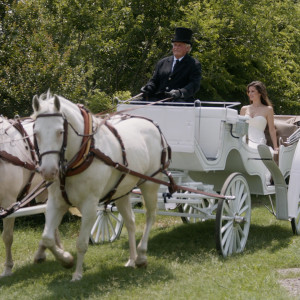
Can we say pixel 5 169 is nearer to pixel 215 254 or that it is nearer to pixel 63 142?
pixel 63 142

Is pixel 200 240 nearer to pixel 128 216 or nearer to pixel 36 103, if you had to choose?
pixel 128 216

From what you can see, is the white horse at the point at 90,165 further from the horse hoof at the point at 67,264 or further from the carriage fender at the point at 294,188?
the carriage fender at the point at 294,188

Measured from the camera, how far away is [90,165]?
5.47 metres

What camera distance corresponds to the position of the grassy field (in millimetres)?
5359

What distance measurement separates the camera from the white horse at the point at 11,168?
19.9 ft

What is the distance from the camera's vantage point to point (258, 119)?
8797mm

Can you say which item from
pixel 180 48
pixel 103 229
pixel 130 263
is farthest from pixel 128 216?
pixel 180 48

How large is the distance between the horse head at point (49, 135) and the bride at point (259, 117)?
4122mm

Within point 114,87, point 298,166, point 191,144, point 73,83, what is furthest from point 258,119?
point 114,87

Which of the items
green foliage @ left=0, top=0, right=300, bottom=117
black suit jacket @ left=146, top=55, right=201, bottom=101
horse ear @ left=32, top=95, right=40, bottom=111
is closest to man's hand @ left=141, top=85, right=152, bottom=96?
black suit jacket @ left=146, top=55, right=201, bottom=101

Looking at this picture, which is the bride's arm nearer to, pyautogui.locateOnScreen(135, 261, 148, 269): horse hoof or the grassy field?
the grassy field

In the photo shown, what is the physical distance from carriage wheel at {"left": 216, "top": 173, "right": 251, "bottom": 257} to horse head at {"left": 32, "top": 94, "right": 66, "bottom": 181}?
261 cm

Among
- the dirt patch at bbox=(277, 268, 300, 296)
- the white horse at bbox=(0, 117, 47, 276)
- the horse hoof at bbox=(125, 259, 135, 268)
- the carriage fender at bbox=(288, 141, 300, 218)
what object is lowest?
the horse hoof at bbox=(125, 259, 135, 268)

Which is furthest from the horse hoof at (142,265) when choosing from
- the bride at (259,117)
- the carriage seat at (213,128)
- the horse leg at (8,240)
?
the bride at (259,117)
